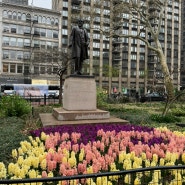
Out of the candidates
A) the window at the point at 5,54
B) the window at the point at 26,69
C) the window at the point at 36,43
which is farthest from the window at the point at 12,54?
the window at the point at 36,43

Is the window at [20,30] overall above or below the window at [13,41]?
above

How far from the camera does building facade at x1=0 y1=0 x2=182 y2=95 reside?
66.6 meters

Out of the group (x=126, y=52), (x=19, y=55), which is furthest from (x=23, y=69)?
(x=126, y=52)

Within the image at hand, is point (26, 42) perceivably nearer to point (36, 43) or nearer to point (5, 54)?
point (36, 43)

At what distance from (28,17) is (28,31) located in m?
3.41

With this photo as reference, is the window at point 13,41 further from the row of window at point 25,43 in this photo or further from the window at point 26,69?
the window at point 26,69

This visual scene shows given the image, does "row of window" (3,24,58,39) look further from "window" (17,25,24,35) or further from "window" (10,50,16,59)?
"window" (10,50,16,59)

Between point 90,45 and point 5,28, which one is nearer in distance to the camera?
point 5,28

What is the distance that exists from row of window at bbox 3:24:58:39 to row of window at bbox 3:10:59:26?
76.5 inches

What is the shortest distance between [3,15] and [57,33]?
14.0m

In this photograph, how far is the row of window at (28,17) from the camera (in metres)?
66.9

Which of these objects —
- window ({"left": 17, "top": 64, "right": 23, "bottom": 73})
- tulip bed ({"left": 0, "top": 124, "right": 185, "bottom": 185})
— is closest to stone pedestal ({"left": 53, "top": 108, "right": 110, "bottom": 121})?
tulip bed ({"left": 0, "top": 124, "right": 185, "bottom": 185})

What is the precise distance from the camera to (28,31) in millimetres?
69812

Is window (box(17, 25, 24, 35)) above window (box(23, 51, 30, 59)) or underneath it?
above
